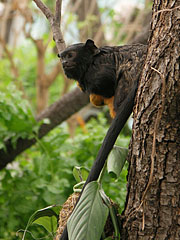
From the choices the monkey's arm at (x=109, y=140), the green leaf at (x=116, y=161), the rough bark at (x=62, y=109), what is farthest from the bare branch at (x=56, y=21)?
the rough bark at (x=62, y=109)

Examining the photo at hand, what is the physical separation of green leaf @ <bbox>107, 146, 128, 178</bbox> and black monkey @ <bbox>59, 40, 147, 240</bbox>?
0.48 m

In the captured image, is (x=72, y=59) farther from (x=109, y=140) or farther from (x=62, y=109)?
(x=62, y=109)

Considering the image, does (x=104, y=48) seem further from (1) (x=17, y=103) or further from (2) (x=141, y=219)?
(2) (x=141, y=219)

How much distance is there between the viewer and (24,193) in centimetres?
282

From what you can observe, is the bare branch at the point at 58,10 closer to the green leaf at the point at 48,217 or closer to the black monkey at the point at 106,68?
the black monkey at the point at 106,68

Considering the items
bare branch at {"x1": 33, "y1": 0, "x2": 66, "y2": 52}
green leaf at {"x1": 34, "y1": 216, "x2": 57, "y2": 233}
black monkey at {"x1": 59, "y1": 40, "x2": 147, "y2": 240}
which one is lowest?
green leaf at {"x1": 34, "y1": 216, "x2": 57, "y2": 233}

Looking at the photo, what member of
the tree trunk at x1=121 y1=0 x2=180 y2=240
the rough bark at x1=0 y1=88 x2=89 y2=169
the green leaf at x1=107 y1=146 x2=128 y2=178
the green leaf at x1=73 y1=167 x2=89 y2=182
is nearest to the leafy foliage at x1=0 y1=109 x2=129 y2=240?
the rough bark at x1=0 y1=88 x2=89 y2=169

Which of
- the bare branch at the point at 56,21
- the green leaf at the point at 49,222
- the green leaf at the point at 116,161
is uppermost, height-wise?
the bare branch at the point at 56,21

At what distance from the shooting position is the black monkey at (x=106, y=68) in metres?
2.05

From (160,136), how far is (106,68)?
90 cm

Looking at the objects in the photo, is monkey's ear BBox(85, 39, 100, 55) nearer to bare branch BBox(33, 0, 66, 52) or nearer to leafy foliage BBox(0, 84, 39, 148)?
bare branch BBox(33, 0, 66, 52)

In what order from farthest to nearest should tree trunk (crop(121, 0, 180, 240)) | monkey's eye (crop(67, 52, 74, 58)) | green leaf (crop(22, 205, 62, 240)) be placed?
monkey's eye (crop(67, 52, 74, 58)), green leaf (crop(22, 205, 62, 240)), tree trunk (crop(121, 0, 180, 240))

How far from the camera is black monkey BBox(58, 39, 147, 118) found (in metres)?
2.07

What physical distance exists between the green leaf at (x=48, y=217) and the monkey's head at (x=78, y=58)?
0.86 m
